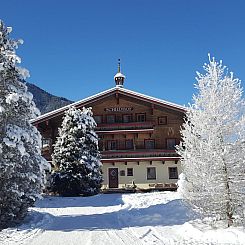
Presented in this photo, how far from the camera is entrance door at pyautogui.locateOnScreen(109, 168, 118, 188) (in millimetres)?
39375

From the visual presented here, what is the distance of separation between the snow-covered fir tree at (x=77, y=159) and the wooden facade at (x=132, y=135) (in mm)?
8167

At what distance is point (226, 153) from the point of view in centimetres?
1222

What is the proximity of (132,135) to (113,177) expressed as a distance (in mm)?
5316

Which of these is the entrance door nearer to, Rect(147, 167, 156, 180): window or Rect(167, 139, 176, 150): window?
Rect(147, 167, 156, 180): window

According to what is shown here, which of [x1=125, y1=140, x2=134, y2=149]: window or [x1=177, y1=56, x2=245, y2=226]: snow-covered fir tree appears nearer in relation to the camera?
[x1=177, y1=56, x2=245, y2=226]: snow-covered fir tree

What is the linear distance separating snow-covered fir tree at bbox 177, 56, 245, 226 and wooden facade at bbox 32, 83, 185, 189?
82.2 feet

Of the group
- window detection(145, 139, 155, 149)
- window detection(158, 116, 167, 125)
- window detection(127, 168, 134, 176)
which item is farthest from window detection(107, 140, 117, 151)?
window detection(158, 116, 167, 125)

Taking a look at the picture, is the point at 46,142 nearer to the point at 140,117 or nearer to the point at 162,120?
the point at 140,117

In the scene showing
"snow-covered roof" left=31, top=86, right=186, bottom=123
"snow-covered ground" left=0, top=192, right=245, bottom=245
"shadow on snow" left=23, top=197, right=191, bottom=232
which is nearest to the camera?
"snow-covered ground" left=0, top=192, right=245, bottom=245

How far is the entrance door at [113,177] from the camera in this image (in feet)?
129

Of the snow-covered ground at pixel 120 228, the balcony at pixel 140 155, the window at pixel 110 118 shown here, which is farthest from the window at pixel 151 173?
the snow-covered ground at pixel 120 228

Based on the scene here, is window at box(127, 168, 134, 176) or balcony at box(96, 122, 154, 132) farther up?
balcony at box(96, 122, 154, 132)

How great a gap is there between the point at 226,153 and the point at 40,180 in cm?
893

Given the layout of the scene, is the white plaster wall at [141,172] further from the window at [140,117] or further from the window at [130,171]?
the window at [140,117]
